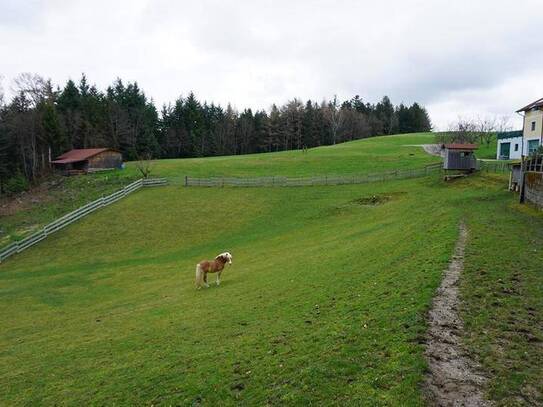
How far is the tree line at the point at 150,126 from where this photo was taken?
74.7 metres

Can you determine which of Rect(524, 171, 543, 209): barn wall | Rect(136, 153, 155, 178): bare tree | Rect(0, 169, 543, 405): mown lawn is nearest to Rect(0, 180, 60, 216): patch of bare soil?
Rect(136, 153, 155, 178): bare tree

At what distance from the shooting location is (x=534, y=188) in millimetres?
22953

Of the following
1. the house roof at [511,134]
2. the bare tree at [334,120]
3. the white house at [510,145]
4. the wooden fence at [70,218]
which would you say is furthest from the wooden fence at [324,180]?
the bare tree at [334,120]

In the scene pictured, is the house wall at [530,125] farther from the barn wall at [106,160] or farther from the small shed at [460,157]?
the barn wall at [106,160]

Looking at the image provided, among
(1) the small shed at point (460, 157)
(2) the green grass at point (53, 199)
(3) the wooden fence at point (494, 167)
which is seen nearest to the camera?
(1) the small shed at point (460, 157)

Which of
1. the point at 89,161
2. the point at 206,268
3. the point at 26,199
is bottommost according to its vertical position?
the point at 26,199

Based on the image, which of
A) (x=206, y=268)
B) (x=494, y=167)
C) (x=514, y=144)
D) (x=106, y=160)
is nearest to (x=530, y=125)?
(x=494, y=167)

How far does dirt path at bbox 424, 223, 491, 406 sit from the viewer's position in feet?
20.9

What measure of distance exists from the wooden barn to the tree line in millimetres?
6738

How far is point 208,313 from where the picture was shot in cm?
1349

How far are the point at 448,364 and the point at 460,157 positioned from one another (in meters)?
36.4

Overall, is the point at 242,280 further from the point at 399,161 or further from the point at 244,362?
the point at 399,161

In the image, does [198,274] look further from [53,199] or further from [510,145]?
[510,145]

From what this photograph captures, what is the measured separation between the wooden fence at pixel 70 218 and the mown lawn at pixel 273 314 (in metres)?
2.24
